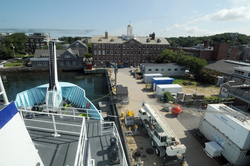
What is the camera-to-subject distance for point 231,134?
1056 cm

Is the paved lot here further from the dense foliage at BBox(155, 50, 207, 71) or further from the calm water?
the dense foliage at BBox(155, 50, 207, 71)

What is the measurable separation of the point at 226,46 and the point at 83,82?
45.1 meters

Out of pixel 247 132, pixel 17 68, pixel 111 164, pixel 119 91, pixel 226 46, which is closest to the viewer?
pixel 111 164

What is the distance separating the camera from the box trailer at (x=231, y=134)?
9867 mm

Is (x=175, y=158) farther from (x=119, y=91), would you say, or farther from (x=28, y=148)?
(x=119, y=91)

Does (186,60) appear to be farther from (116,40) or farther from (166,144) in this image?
(166,144)

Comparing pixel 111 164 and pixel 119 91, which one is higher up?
pixel 111 164

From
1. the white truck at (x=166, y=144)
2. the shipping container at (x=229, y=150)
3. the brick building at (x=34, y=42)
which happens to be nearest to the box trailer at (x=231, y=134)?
the shipping container at (x=229, y=150)

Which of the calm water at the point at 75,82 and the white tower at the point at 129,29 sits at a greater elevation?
the white tower at the point at 129,29

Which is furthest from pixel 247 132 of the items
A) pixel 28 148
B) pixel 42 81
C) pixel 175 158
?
pixel 42 81

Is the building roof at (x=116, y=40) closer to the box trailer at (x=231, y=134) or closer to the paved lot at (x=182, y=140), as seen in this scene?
the paved lot at (x=182, y=140)

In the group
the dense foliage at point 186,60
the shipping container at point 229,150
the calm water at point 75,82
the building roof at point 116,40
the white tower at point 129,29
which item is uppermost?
the white tower at point 129,29

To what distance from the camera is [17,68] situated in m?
49.8

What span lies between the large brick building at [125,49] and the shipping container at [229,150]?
41.8 m
